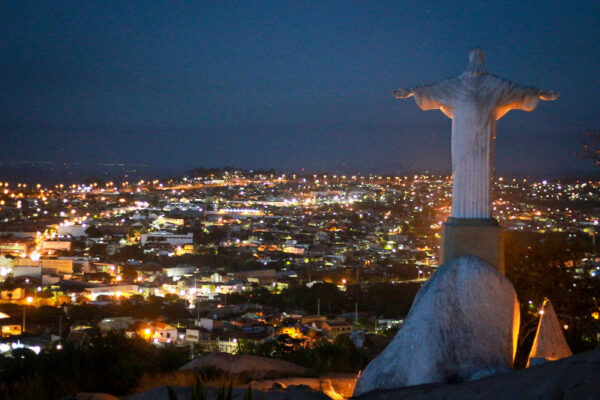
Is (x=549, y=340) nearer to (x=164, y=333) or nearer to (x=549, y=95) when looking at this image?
(x=549, y=95)

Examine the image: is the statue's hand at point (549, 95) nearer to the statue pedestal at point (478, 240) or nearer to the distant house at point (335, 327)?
the statue pedestal at point (478, 240)

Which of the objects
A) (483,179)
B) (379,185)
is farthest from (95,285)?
(379,185)

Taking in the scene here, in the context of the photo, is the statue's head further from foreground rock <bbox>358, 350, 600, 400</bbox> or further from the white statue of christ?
foreground rock <bbox>358, 350, 600, 400</bbox>

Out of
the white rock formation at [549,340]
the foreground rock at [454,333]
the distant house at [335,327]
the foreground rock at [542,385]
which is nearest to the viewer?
the foreground rock at [542,385]

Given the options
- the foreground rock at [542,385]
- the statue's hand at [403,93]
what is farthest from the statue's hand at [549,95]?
the foreground rock at [542,385]

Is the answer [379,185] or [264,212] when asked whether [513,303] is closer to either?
[264,212]

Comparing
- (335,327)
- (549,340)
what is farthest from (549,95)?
(335,327)

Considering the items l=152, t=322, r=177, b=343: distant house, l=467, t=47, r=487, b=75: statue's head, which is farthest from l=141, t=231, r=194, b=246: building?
l=467, t=47, r=487, b=75: statue's head
